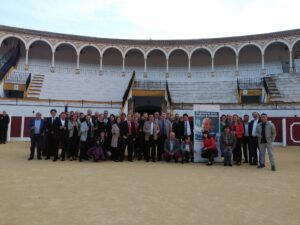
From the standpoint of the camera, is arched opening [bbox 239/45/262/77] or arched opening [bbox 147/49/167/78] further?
arched opening [bbox 147/49/167/78]

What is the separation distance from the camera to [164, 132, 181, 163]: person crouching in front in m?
8.24

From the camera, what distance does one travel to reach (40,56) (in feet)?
80.2

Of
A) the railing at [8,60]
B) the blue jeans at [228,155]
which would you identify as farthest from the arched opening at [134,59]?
the blue jeans at [228,155]

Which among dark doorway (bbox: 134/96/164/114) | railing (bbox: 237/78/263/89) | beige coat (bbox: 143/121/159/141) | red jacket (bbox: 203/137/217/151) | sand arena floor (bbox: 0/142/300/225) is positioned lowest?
sand arena floor (bbox: 0/142/300/225)

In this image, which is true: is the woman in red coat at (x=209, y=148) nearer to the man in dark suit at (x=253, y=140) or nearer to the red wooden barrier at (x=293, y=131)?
the man in dark suit at (x=253, y=140)

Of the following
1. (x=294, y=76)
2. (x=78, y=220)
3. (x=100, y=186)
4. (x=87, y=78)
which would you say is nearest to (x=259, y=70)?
(x=294, y=76)

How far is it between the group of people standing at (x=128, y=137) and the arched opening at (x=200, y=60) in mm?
16945

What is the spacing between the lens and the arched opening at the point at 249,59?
77.5 ft

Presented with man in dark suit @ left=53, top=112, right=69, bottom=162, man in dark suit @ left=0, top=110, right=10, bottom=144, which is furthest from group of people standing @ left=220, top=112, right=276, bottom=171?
man in dark suit @ left=0, top=110, right=10, bottom=144

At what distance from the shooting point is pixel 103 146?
8391mm

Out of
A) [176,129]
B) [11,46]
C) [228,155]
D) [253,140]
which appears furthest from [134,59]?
[228,155]

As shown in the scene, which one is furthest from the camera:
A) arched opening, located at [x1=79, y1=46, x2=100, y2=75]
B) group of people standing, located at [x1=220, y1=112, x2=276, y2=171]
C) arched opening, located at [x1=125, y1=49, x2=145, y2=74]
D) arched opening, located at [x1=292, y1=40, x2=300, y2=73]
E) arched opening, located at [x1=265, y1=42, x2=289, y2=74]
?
arched opening, located at [x1=125, y1=49, x2=145, y2=74]

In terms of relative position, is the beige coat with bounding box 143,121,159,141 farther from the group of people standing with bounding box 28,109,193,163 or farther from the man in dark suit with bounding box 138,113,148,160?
the man in dark suit with bounding box 138,113,148,160

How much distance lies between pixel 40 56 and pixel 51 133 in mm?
18083
